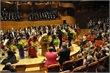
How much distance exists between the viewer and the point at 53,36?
26.3 feet

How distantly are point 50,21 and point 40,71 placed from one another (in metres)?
9.45

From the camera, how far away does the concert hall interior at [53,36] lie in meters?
5.84

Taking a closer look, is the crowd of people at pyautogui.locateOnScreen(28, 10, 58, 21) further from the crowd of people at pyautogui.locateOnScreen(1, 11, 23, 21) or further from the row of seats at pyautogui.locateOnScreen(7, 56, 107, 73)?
the row of seats at pyautogui.locateOnScreen(7, 56, 107, 73)

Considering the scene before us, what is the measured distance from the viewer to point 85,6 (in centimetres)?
1939

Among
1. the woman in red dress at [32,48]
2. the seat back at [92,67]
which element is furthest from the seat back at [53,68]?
the woman in red dress at [32,48]

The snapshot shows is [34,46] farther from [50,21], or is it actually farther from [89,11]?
[89,11]

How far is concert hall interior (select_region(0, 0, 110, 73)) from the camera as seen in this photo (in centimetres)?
584

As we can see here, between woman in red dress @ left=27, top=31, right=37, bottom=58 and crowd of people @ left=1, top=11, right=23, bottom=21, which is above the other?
crowd of people @ left=1, top=11, right=23, bottom=21

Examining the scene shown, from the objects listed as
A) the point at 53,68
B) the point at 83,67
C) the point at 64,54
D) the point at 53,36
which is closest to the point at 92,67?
the point at 83,67

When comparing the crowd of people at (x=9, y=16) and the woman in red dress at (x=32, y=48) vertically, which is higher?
the crowd of people at (x=9, y=16)

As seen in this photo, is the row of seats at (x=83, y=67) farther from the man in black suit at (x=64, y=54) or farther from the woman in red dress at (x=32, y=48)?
the woman in red dress at (x=32, y=48)

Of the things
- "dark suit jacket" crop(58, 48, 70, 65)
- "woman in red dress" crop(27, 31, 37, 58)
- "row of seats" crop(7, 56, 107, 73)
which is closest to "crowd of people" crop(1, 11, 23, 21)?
"woman in red dress" crop(27, 31, 37, 58)

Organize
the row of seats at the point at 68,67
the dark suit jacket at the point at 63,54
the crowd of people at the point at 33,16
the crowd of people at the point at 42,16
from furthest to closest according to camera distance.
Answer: the crowd of people at the point at 42,16, the crowd of people at the point at 33,16, the dark suit jacket at the point at 63,54, the row of seats at the point at 68,67

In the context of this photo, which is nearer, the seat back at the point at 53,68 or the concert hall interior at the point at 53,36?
the seat back at the point at 53,68
